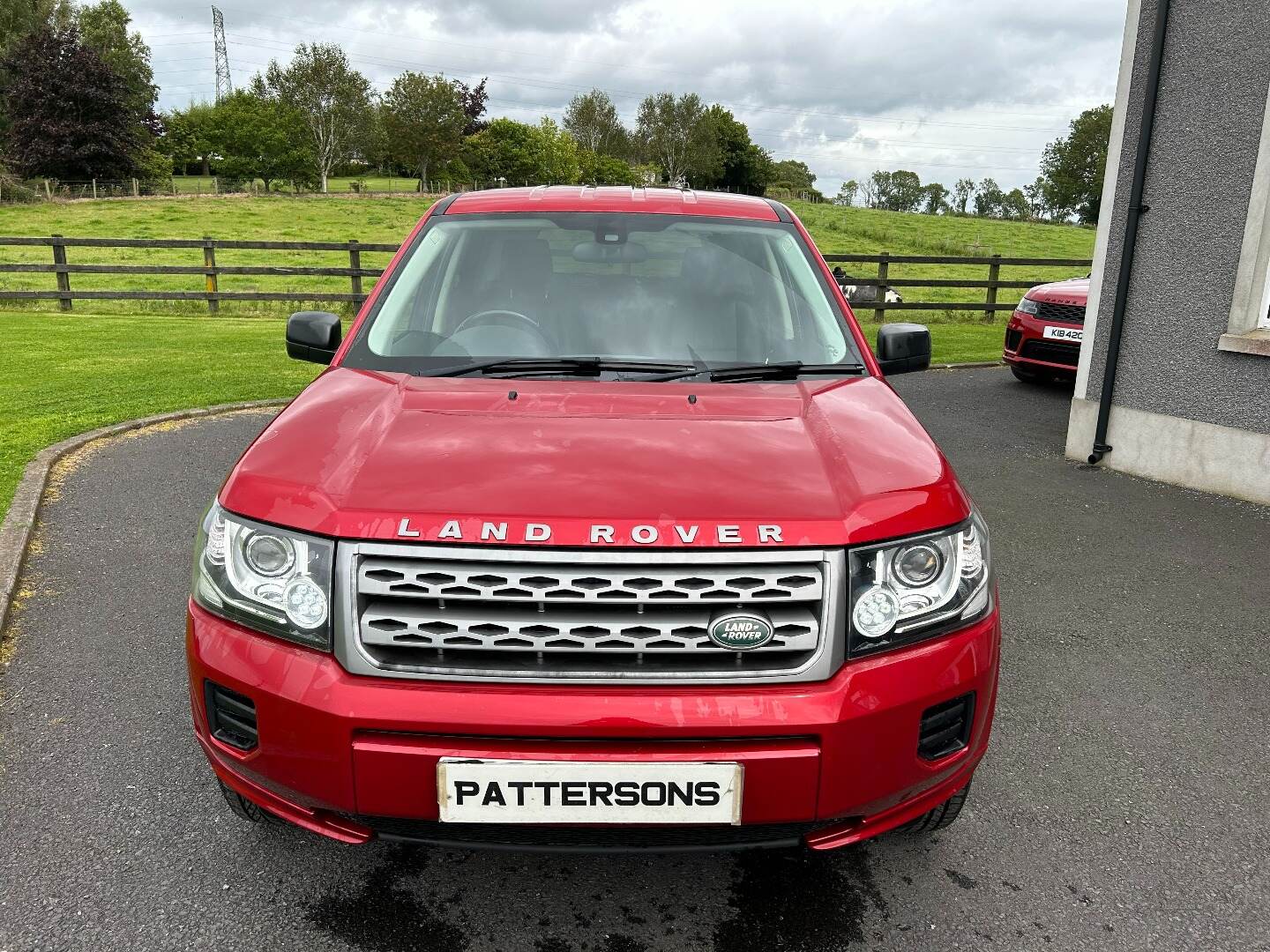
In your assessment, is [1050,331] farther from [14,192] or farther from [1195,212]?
[14,192]

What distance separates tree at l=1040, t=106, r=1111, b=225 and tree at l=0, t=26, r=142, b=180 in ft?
244

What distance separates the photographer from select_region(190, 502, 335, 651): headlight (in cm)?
197

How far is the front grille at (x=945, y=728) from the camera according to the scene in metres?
2.02

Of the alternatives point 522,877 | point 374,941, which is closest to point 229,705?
point 374,941

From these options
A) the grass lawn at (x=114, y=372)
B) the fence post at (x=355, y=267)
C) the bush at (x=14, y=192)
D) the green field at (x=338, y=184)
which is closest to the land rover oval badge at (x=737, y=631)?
the grass lawn at (x=114, y=372)

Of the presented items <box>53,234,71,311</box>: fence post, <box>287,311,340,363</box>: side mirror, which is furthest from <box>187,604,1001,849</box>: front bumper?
<box>53,234,71,311</box>: fence post

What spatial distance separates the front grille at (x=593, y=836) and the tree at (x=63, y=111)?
6367 cm

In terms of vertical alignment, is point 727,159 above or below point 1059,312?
above

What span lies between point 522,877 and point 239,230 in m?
40.1

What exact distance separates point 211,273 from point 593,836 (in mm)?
16309

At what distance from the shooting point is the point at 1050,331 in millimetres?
9984

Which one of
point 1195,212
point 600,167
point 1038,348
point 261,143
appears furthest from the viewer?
point 600,167

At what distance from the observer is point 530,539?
74.2 inches

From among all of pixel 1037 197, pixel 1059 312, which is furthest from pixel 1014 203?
pixel 1059 312
